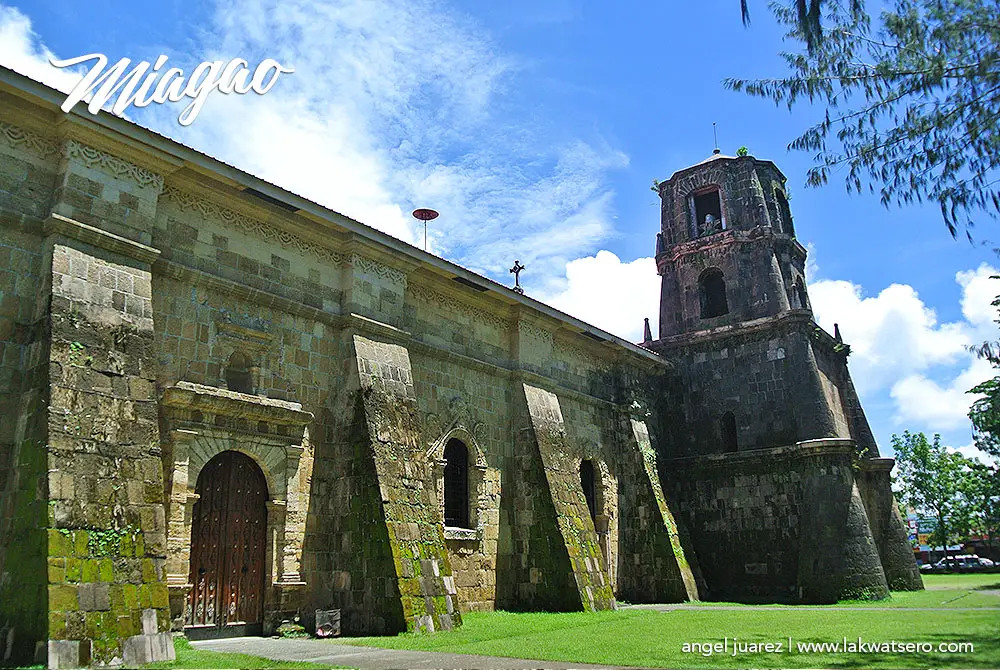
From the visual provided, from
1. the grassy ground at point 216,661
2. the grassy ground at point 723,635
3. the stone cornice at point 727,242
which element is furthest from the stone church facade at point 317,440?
the stone cornice at point 727,242

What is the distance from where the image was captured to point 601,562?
1608cm

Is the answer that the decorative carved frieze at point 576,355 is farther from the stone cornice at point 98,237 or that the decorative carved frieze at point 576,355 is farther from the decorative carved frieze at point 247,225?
the stone cornice at point 98,237

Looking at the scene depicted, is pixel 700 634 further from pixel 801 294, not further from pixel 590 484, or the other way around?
pixel 801 294

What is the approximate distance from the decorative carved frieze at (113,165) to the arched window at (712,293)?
1676 centimetres

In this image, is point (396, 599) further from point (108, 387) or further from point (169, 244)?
point (169, 244)

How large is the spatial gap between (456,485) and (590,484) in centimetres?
488

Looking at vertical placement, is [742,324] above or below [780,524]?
above

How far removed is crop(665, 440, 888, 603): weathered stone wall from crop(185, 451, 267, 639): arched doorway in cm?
1268

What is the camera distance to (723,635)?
1038cm

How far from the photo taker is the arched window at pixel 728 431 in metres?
21.7

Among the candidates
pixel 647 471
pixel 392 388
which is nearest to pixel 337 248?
pixel 392 388

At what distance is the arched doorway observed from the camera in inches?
408

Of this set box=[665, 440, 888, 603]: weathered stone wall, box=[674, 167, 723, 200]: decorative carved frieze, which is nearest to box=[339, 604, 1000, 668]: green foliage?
box=[665, 440, 888, 603]: weathered stone wall

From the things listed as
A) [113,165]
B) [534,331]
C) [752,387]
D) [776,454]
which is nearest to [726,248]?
[752,387]
